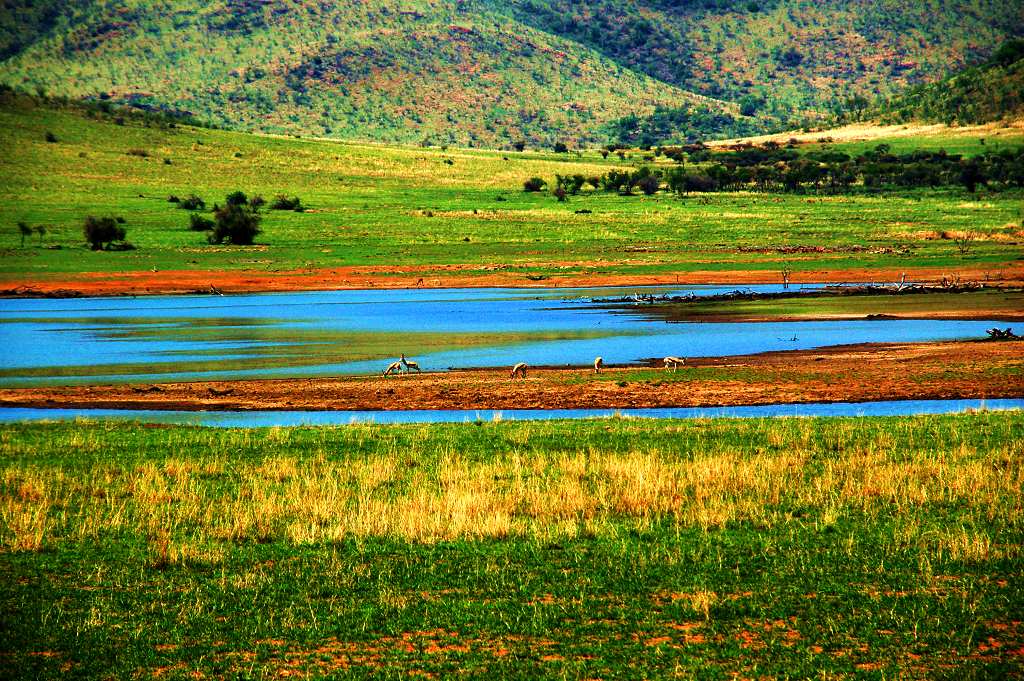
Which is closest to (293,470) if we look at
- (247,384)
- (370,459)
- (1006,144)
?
(370,459)

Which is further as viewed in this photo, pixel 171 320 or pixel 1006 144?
pixel 1006 144

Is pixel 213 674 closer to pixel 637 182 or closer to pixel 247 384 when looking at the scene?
pixel 247 384

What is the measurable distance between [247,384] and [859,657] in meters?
26.0

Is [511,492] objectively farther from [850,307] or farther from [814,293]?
[814,293]

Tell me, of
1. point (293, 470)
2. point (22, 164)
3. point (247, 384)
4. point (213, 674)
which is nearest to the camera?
point (213, 674)

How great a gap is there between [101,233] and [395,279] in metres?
21.5

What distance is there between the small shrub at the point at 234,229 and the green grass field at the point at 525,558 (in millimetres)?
62426

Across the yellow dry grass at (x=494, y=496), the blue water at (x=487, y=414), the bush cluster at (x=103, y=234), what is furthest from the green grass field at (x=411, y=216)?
the yellow dry grass at (x=494, y=496)

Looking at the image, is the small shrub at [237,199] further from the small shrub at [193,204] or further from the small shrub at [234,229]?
the small shrub at [234,229]

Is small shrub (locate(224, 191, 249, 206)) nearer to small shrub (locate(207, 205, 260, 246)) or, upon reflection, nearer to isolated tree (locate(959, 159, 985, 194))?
small shrub (locate(207, 205, 260, 246))

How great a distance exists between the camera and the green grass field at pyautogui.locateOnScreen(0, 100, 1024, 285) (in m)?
77.8

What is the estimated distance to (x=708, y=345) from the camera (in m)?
42.3

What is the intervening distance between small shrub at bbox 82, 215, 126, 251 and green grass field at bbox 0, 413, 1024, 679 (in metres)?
59.2

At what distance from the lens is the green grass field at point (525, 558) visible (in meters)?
11.7
